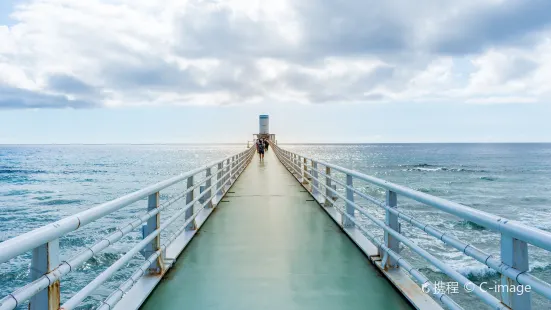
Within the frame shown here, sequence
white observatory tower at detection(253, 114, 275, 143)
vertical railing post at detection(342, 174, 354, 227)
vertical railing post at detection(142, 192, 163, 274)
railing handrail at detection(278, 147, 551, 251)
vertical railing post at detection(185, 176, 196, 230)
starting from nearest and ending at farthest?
railing handrail at detection(278, 147, 551, 251) < vertical railing post at detection(142, 192, 163, 274) < vertical railing post at detection(342, 174, 354, 227) < vertical railing post at detection(185, 176, 196, 230) < white observatory tower at detection(253, 114, 275, 143)

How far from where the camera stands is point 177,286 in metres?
3.54

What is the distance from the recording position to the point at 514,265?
1920mm

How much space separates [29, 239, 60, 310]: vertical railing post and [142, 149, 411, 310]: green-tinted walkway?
48.8 inches

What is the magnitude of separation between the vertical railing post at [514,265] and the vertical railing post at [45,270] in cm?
240

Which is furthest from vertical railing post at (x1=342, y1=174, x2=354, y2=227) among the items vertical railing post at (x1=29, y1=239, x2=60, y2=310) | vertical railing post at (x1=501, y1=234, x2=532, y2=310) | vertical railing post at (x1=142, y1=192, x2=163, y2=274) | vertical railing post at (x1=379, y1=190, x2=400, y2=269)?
vertical railing post at (x1=29, y1=239, x2=60, y2=310)

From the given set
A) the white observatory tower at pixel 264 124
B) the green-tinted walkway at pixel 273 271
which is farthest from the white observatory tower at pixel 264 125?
the green-tinted walkway at pixel 273 271

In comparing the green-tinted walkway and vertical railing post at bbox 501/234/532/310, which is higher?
vertical railing post at bbox 501/234/532/310

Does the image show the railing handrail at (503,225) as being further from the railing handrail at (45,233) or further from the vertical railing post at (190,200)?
the vertical railing post at (190,200)

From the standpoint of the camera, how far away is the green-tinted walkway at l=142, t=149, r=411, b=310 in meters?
3.19

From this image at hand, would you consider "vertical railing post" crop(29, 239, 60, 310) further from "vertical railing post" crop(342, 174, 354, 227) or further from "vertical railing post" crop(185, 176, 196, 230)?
"vertical railing post" crop(342, 174, 354, 227)

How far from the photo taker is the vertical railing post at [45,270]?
6.19 ft

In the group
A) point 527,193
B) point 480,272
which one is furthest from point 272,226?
point 527,193

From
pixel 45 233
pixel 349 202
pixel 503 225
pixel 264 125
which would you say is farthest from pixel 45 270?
pixel 264 125

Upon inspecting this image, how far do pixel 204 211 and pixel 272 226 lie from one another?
176 centimetres
